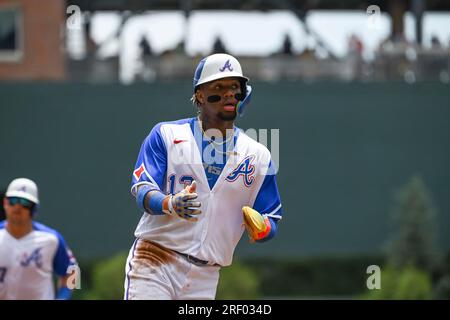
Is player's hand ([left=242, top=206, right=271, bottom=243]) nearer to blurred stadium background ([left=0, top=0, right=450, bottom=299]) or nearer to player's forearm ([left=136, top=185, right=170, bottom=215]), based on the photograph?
player's forearm ([left=136, top=185, right=170, bottom=215])

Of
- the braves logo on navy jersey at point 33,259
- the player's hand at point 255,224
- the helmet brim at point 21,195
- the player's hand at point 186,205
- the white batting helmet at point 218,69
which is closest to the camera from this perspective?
the player's hand at point 186,205

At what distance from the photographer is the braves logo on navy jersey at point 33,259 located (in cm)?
1367

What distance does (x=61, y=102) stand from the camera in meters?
26.9

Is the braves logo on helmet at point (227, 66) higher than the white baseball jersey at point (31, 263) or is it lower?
higher

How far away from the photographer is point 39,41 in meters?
29.3

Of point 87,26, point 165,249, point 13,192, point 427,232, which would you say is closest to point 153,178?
point 165,249

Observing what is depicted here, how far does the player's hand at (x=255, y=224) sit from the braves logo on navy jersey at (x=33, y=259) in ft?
15.5

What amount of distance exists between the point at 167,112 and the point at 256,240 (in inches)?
680

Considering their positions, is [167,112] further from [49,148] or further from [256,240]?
[256,240]

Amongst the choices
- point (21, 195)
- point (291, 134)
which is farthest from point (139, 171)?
point (291, 134)

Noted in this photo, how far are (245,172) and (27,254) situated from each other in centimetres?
465

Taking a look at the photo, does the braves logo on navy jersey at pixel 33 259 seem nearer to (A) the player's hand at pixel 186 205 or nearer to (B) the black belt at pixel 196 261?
(B) the black belt at pixel 196 261

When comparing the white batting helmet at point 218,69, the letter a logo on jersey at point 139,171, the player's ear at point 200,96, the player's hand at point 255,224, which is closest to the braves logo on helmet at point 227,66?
the white batting helmet at point 218,69

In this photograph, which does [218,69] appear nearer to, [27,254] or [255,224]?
[255,224]
